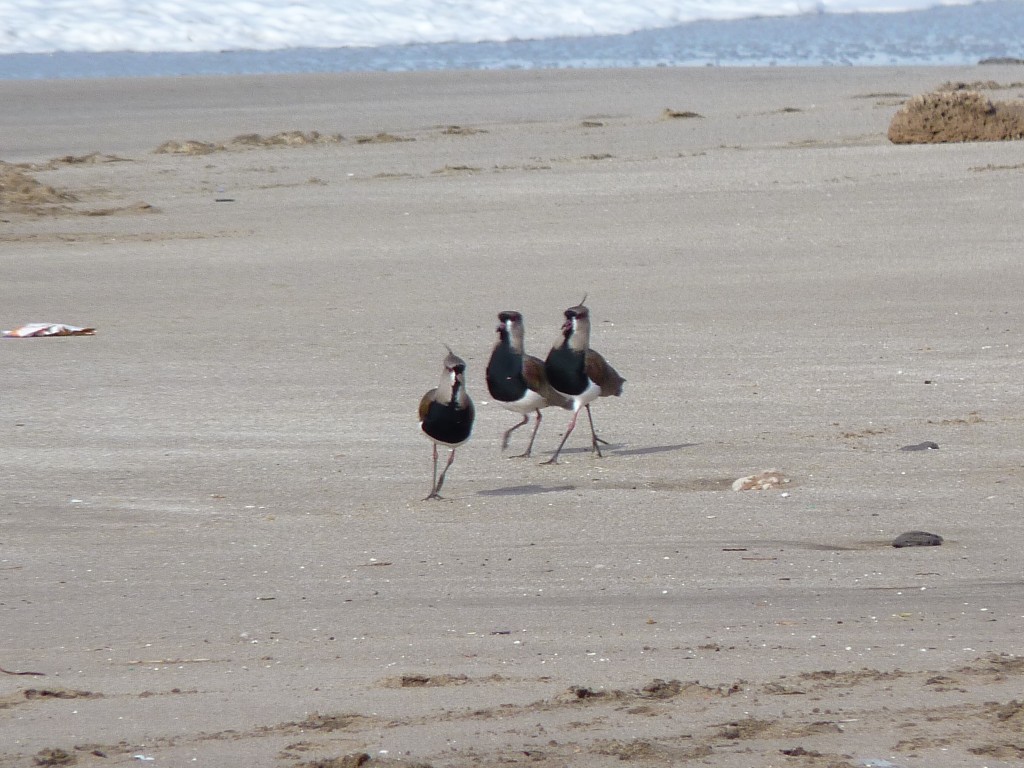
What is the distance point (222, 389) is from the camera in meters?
8.91

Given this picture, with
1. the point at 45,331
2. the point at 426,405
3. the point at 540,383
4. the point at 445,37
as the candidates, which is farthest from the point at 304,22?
the point at 426,405

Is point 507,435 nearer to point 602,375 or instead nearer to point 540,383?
point 540,383

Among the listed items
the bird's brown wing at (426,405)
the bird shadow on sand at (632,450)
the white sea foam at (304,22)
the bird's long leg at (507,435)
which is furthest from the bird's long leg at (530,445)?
the white sea foam at (304,22)

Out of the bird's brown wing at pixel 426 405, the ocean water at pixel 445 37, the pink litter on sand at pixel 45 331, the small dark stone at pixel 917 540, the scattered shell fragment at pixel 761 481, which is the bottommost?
the small dark stone at pixel 917 540

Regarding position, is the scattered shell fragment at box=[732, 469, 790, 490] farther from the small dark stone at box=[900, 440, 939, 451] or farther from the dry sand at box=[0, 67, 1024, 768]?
the small dark stone at box=[900, 440, 939, 451]

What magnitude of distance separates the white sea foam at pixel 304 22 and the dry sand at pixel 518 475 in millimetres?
24008

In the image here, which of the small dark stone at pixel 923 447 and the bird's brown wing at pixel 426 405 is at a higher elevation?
the bird's brown wing at pixel 426 405

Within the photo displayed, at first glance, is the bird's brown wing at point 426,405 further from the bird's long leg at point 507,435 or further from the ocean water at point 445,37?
the ocean water at point 445,37

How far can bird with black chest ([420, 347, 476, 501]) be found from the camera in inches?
258

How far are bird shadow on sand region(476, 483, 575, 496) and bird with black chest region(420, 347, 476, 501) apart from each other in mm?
256

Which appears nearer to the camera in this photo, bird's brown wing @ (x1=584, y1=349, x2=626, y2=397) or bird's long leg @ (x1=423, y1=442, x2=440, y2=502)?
bird's long leg @ (x1=423, y1=442, x2=440, y2=502)

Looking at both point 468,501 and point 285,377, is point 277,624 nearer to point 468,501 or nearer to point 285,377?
point 468,501

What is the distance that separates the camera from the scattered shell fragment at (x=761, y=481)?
6.69 meters

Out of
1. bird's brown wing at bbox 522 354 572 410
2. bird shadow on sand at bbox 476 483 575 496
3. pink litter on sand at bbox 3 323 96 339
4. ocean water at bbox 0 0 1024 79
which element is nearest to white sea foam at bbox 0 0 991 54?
ocean water at bbox 0 0 1024 79
